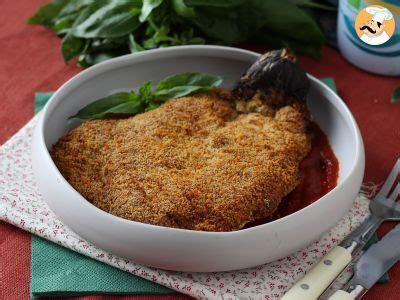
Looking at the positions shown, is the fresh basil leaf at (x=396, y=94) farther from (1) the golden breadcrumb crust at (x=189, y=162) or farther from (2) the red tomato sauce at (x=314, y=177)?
(1) the golden breadcrumb crust at (x=189, y=162)

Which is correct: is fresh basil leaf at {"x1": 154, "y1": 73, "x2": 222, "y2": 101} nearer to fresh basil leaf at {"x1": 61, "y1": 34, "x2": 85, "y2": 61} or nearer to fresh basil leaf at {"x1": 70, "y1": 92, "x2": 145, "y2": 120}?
fresh basil leaf at {"x1": 70, "y1": 92, "x2": 145, "y2": 120}

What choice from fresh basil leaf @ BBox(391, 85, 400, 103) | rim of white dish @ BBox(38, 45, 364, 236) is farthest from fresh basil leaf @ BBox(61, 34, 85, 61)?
fresh basil leaf @ BBox(391, 85, 400, 103)

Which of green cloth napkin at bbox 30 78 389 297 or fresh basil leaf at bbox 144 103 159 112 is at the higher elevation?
fresh basil leaf at bbox 144 103 159 112

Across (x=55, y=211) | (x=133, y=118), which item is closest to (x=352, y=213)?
(x=133, y=118)

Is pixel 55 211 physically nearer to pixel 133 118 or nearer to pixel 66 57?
pixel 133 118

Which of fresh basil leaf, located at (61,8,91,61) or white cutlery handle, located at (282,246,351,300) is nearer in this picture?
white cutlery handle, located at (282,246,351,300)

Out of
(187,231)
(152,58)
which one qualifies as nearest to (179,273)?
(187,231)
